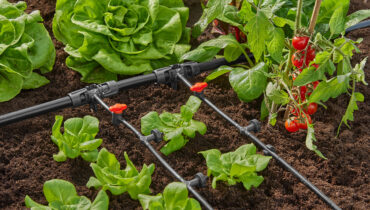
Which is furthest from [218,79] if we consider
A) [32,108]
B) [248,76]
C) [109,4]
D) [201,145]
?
[32,108]

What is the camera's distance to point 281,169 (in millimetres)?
1874

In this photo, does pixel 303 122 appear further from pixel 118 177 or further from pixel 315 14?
pixel 118 177

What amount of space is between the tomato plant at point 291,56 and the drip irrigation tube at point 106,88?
0.08 metres

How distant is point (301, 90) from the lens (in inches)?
77.2

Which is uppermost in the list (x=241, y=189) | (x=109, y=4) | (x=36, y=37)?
(x=109, y=4)

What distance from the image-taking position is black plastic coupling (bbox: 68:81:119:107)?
6.77ft

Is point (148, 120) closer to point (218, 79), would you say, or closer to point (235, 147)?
point (235, 147)

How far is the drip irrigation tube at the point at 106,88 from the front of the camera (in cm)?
198

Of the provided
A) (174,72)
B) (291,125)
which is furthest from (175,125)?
(291,125)

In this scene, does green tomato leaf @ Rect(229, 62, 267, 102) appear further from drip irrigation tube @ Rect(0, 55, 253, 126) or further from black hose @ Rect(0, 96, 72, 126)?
black hose @ Rect(0, 96, 72, 126)

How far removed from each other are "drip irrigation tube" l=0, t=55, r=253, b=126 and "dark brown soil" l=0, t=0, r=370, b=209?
8cm

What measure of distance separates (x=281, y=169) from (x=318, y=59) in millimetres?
478

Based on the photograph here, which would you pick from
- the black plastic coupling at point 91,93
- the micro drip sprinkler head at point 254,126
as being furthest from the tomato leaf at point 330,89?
the black plastic coupling at point 91,93

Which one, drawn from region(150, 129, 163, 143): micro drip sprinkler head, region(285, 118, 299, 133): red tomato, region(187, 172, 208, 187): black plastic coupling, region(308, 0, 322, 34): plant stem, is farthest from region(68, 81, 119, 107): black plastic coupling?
region(308, 0, 322, 34): plant stem
